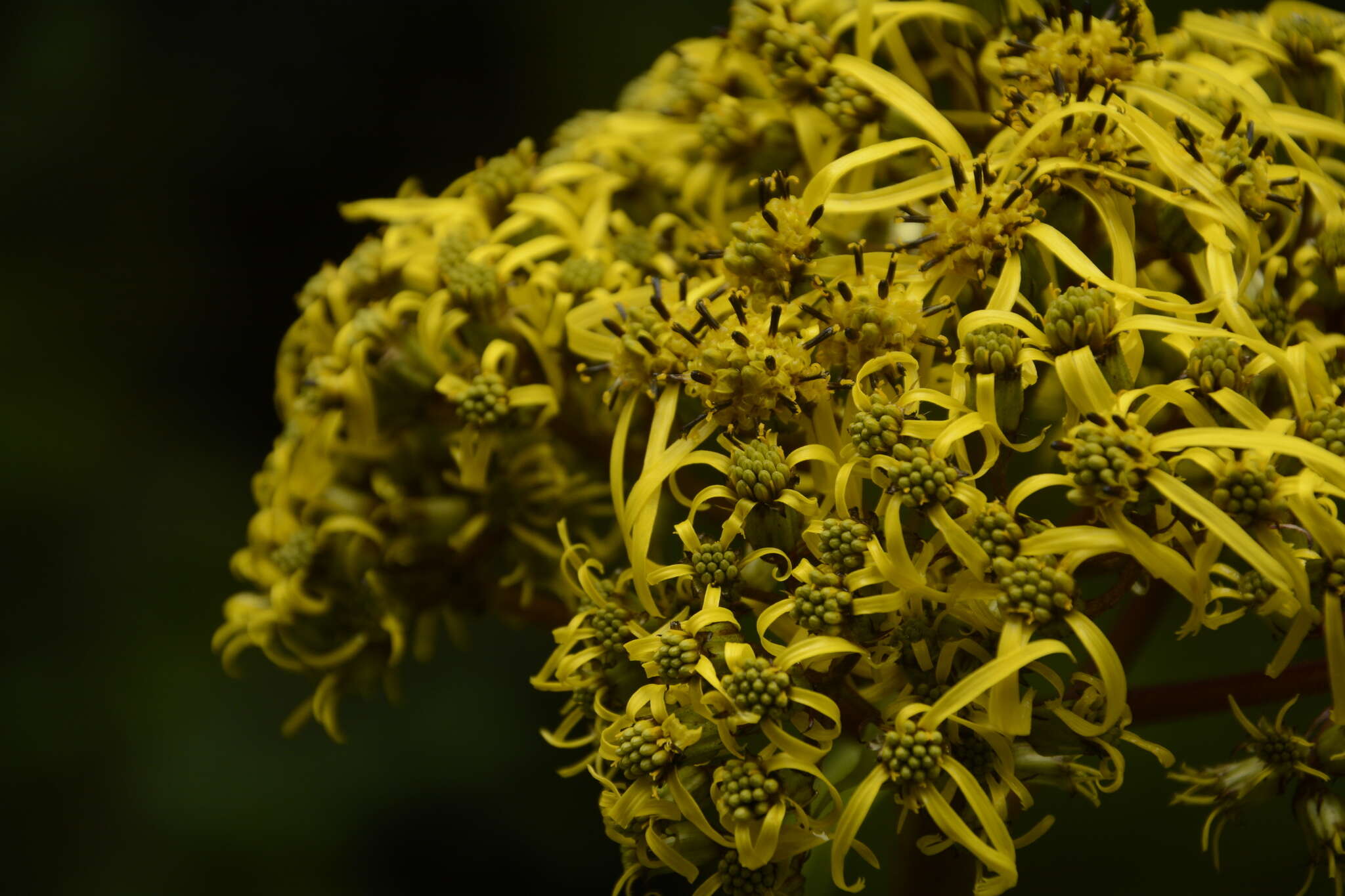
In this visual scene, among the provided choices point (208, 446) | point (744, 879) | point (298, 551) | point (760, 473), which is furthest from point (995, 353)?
point (208, 446)

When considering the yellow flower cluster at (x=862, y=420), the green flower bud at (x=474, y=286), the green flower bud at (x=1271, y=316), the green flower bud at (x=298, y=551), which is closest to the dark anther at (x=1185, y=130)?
the yellow flower cluster at (x=862, y=420)

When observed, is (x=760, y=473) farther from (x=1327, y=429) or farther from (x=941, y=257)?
(x=1327, y=429)

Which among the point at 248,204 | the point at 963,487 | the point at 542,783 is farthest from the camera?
the point at 248,204

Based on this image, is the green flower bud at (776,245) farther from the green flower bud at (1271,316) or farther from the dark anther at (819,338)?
the green flower bud at (1271,316)

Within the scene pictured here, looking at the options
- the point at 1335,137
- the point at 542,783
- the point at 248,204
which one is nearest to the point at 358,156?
the point at 248,204

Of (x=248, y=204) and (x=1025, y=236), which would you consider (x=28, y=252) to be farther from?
(x=1025, y=236)

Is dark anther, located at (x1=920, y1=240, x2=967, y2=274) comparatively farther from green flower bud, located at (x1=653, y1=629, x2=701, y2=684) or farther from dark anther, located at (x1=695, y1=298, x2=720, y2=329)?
green flower bud, located at (x1=653, y1=629, x2=701, y2=684)
